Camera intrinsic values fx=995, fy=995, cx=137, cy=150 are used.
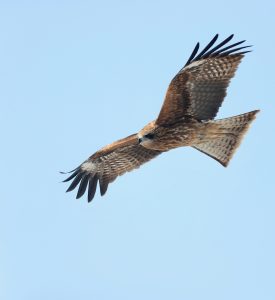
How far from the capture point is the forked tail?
16.3 meters

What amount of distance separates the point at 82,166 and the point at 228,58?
11.4 feet

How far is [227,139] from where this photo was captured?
1664 centimetres

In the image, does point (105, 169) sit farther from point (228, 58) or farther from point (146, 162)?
point (228, 58)

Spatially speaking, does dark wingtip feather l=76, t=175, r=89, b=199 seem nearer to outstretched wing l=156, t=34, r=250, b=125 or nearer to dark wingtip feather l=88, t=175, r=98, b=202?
dark wingtip feather l=88, t=175, r=98, b=202

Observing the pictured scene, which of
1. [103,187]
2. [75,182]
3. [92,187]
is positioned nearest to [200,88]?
[103,187]

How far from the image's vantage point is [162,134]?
53.6ft

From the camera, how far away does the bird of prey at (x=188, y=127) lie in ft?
51.7

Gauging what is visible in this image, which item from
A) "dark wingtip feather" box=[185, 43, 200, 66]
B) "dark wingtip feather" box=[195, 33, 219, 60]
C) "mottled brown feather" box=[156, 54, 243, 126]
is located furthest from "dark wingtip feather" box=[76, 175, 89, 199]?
"dark wingtip feather" box=[195, 33, 219, 60]

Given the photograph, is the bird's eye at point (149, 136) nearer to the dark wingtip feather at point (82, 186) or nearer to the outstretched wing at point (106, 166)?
the outstretched wing at point (106, 166)

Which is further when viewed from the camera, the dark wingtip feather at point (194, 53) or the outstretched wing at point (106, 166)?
the outstretched wing at point (106, 166)

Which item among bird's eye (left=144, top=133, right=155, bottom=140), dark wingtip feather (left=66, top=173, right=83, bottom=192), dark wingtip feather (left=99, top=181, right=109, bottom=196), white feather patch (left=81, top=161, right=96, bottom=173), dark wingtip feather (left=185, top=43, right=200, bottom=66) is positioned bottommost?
dark wingtip feather (left=99, top=181, right=109, bottom=196)

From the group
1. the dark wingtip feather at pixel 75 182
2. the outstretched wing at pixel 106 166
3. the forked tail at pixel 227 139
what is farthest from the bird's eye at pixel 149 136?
the dark wingtip feather at pixel 75 182

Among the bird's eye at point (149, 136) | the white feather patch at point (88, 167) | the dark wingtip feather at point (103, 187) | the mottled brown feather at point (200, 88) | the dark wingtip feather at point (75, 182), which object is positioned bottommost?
the dark wingtip feather at point (103, 187)

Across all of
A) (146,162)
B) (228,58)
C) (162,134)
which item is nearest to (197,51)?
(228,58)
